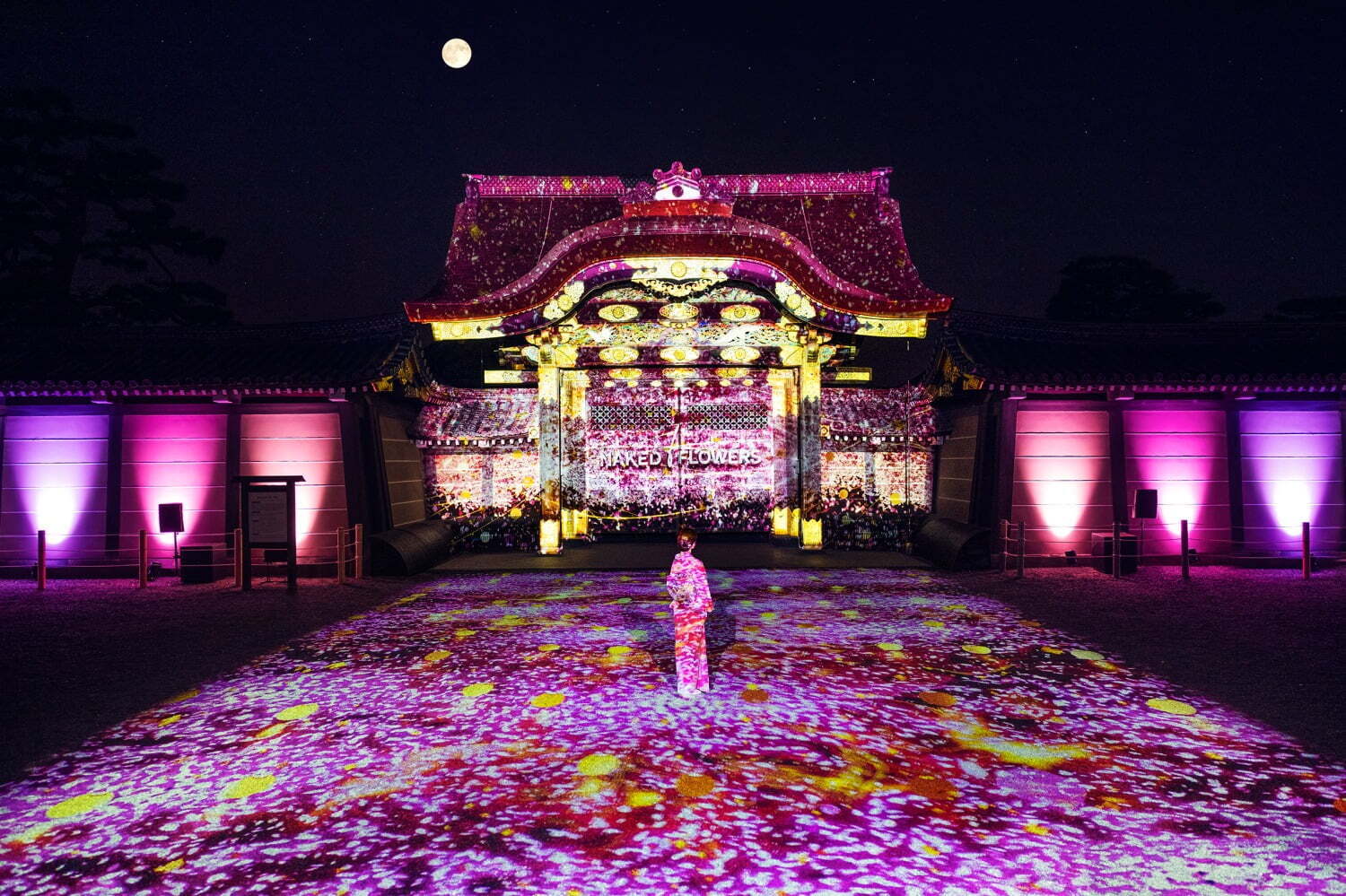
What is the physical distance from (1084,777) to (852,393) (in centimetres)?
1144

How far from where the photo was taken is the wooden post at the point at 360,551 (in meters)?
11.7

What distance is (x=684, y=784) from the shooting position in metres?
4.22

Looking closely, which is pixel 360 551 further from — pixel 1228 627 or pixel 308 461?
pixel 1228 627

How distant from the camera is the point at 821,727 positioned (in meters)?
5.15

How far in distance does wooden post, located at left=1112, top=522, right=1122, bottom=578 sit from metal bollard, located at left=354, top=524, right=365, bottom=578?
12.5m

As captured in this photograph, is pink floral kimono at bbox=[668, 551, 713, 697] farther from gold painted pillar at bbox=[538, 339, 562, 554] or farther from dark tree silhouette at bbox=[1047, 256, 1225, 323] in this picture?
dark tree silhouette at bbox=[1047, 256, 1225, 323]

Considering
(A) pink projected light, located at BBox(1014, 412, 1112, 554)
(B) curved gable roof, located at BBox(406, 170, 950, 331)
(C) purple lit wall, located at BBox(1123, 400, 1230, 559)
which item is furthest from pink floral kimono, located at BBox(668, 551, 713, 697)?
(C) purple lit wall, located at BBox(1123, 400, 1230, 559)

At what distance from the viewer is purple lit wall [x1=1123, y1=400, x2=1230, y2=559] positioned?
1255cm

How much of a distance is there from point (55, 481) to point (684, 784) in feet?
46.5

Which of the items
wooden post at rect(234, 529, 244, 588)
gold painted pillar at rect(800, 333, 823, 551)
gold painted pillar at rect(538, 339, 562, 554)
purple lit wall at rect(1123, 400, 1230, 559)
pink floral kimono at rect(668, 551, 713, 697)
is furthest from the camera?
gold painted pillar at rect(800, 333, 823, 551)

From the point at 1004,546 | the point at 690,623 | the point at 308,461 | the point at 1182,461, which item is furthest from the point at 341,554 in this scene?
the point at 1182,461

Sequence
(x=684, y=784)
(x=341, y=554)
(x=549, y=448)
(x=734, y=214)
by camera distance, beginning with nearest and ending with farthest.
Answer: (x=684, y=784), (x=341, y=554), (x=549, y=448), (x=734, y=214)

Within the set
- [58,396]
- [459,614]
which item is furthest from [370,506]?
[58,396]

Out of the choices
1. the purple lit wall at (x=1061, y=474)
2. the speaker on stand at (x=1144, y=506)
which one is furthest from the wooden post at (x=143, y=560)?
the speaker on stand at (x=1144, y=506)
